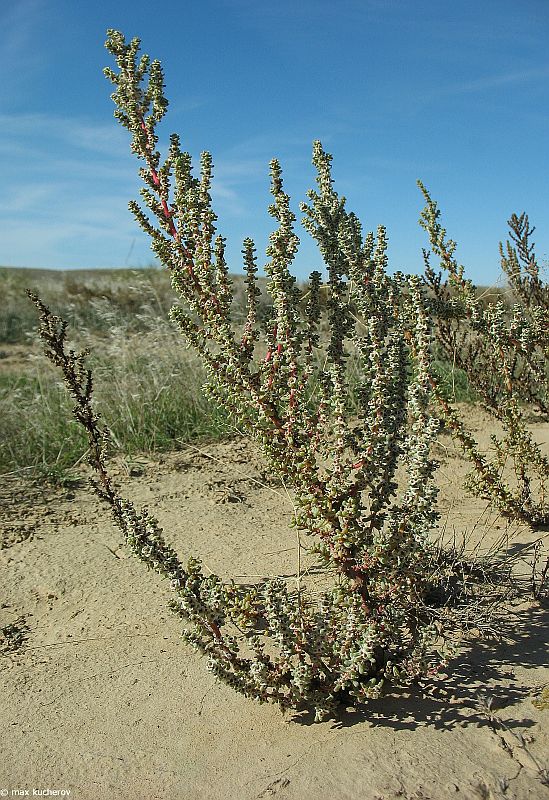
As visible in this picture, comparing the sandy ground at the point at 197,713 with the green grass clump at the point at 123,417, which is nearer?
the sandy ground at the point at 197,713

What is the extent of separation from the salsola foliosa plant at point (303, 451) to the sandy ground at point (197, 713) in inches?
6.2

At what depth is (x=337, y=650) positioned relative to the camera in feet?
7.92

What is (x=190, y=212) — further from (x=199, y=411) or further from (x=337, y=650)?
(x=199, y=411)

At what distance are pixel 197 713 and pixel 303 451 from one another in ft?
3.39

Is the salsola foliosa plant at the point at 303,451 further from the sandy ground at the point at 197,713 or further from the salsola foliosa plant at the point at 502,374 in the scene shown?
the salsola foliosa plant at the point at 502,374

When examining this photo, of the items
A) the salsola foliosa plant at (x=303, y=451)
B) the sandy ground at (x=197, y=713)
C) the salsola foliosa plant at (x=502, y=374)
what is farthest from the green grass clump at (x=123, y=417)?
the salsola foliosa plant at (x=303, y=451)

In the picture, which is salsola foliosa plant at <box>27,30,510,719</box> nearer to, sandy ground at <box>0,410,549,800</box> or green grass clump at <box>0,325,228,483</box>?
sandy ground at <box>0,410,549,800</box>

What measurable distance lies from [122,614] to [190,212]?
1.86 metres

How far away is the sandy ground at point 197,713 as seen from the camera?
2193mm

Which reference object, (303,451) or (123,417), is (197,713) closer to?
(303,451)

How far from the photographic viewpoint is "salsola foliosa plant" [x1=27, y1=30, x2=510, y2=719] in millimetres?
2395

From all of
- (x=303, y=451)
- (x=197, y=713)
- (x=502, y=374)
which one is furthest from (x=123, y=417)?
(x=303, y=451)

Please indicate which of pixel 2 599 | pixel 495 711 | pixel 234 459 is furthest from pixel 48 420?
pixel 495 711

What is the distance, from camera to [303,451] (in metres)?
2.39
